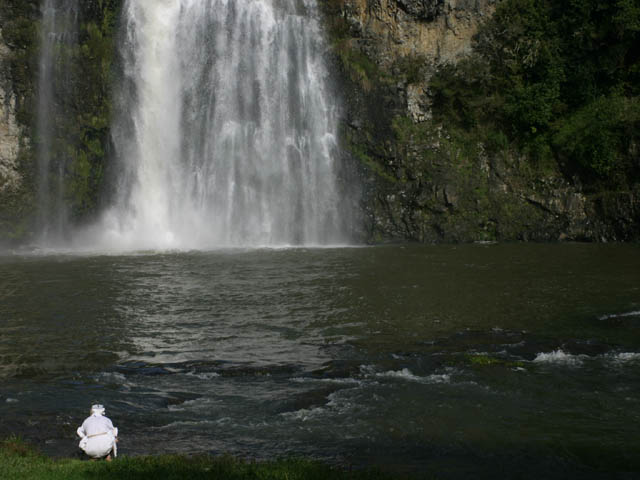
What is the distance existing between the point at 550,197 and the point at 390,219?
866 centimetres

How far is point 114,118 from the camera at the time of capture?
39281 millimetres

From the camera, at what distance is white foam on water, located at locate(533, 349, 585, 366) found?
42.6ft

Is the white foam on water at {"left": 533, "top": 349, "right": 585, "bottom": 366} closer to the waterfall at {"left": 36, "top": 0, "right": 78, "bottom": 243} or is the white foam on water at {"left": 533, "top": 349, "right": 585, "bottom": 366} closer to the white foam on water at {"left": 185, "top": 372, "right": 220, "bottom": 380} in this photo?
the white foam on water at {"left": 185, "top": 372, "right": 220, "bottom": 380}

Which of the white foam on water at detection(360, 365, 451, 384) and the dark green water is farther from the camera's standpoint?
the white foam on water at detection(360, 365, 451, 384)

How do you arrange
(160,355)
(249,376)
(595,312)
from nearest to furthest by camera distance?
(249,376), (160,355), (595,312)

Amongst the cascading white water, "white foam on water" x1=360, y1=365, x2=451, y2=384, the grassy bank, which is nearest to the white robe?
the grassy bank

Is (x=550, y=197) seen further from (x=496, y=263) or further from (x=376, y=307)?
(x=376, y=307)

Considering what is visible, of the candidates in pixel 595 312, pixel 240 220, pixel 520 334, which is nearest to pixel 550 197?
pixel 240 220

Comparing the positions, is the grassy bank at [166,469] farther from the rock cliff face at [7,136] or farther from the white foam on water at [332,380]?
the rock cliff face at [7,136]

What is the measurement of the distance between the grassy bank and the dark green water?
96 cm

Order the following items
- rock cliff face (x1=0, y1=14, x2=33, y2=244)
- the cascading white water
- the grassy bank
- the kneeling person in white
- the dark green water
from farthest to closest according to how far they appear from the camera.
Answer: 1. rock cliff face (x1=0, y1=14, x2=33, y2=244)
2. the cascading white water
3. the dark green water
4. the kneeling person in white
5. the grassy bank

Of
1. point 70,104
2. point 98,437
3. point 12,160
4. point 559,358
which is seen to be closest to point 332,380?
point 559,358

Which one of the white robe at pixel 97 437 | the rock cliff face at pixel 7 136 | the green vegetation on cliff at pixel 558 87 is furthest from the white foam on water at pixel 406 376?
the rock cliff face at pixel 7 136

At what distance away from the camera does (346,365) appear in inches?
523
